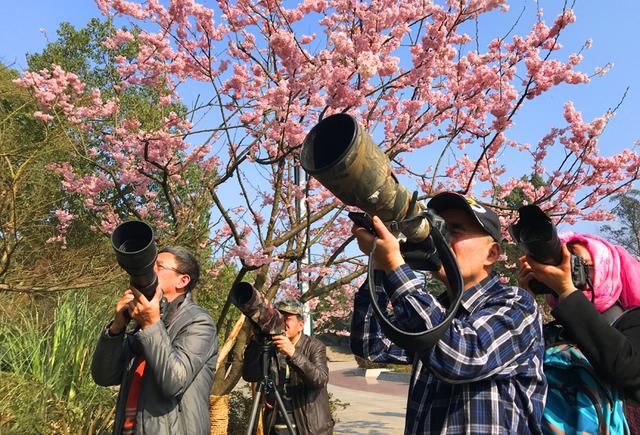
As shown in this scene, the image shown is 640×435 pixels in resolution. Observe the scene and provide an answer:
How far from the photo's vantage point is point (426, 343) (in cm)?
124

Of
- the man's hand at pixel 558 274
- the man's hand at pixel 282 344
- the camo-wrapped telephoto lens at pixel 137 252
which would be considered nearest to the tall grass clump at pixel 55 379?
the man's hand at pixel 282 344

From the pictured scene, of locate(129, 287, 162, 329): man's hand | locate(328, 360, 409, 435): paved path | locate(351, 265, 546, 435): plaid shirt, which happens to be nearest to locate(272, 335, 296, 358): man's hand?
locate(129, 287, 162, 329): man's hand

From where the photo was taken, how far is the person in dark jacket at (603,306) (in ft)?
4.91

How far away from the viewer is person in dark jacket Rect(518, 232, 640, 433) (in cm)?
150

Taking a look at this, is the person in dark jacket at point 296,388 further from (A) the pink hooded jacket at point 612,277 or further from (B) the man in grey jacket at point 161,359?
(A) the pink hooded jacket at point 612,277

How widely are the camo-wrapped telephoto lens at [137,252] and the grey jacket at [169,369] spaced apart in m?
0.22

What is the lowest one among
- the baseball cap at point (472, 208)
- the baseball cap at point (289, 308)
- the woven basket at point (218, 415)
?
the woven basket at point (218, 415)

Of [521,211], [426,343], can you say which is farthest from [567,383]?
[426,343]

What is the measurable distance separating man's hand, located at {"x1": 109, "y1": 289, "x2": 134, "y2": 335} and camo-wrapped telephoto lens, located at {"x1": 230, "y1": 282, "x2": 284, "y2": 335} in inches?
33.7

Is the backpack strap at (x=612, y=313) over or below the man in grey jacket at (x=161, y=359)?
over

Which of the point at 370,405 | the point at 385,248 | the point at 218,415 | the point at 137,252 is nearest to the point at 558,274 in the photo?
the point at 385,248

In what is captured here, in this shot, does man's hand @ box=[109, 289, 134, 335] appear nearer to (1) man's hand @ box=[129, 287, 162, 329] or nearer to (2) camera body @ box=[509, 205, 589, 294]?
(1) man's hand @ box=[129, 287, 162, 329]

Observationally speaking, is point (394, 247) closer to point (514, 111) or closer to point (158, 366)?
point (158, 366)

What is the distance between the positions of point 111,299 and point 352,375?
1241 centimetres
